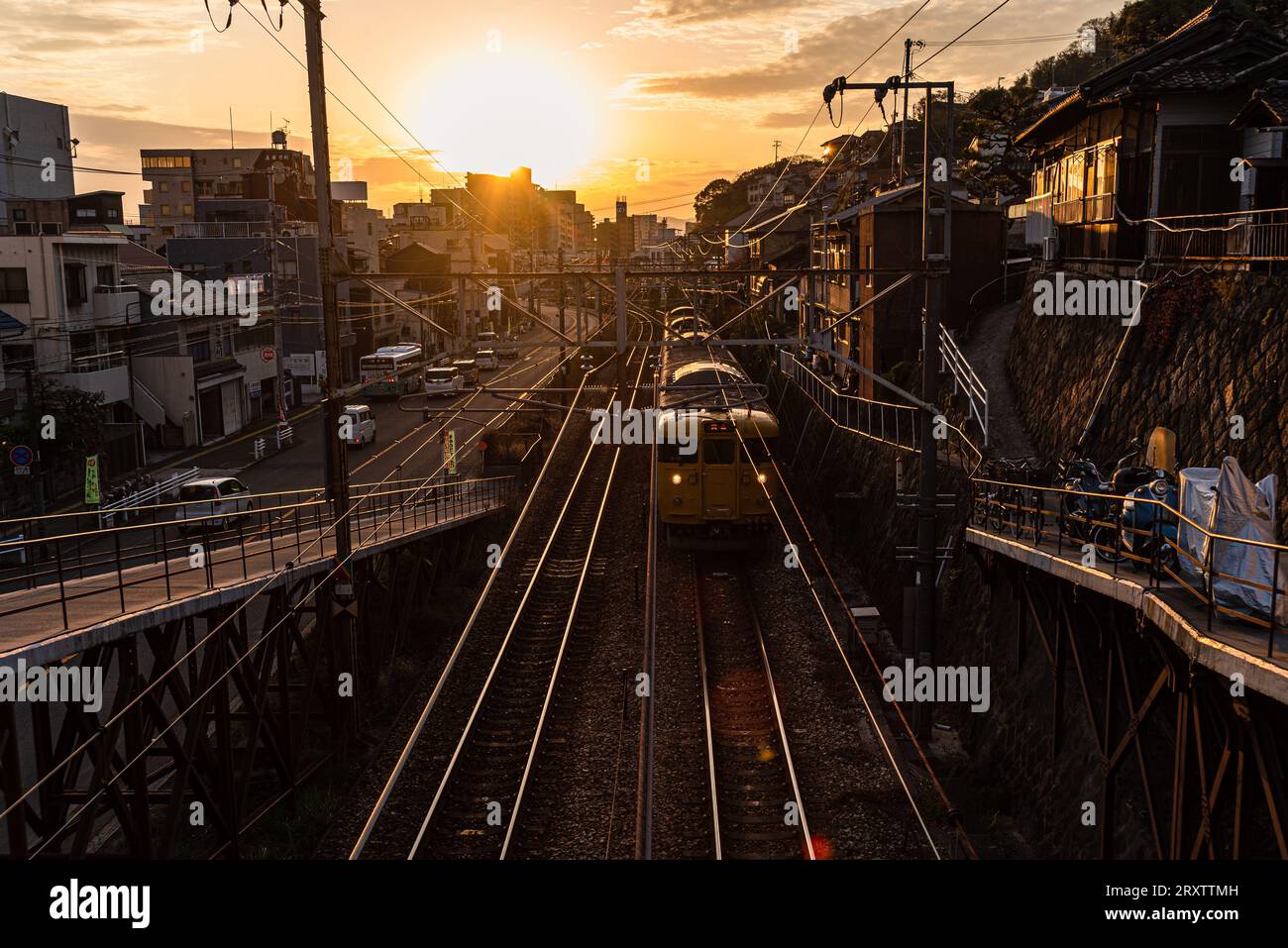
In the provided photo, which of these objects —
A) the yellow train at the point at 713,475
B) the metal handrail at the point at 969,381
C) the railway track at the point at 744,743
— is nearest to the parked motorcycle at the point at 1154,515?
the railway track at the point at 744,743

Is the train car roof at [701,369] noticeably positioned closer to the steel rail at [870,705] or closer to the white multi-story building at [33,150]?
the steel rail at [870,705]

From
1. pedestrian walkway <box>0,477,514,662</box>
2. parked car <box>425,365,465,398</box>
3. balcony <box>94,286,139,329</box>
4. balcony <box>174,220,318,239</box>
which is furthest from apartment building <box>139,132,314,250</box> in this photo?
pedestrian walkway <box>0,477,514,662</box>

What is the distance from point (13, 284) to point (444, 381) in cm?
1731

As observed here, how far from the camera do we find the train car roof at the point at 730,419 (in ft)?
68.9

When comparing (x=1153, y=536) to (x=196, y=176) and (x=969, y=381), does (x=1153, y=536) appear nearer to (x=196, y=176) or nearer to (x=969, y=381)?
(x=969, y=381)

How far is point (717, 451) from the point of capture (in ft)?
68.8

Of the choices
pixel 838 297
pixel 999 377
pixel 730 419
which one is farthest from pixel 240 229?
pixel 999 377

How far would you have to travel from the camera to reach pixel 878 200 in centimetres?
2834

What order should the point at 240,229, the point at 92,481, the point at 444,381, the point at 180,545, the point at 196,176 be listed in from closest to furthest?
the point at 180,545, the point at 92,481, the point at 444,381, the point at 240,229, the point at 196,176

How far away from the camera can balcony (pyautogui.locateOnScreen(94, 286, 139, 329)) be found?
3325cm

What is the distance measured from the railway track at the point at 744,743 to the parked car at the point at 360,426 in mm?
20544
